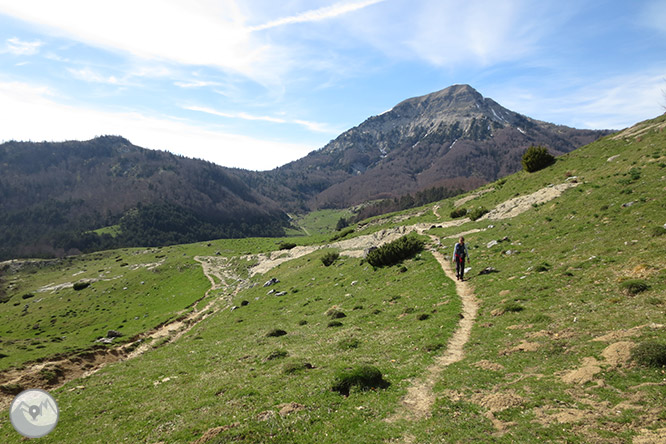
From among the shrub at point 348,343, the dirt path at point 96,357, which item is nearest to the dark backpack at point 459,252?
the shrub at point 348,343

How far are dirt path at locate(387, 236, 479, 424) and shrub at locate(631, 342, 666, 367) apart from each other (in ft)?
22.1

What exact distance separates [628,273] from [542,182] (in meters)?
36.0

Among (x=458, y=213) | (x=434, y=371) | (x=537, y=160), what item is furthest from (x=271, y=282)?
(x=537, y=160)

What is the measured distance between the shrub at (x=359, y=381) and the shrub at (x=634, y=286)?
45.3 ft

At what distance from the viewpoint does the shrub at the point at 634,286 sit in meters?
15.4

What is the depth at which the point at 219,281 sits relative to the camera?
72812 millimetres

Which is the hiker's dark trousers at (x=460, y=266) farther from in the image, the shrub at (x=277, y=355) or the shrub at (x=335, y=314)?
the shrub at (x=277, y=355)

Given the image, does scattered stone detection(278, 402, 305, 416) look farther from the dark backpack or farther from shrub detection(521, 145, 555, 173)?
shrub detection(521, 145, 555, 173)

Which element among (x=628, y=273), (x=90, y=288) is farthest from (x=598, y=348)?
(x=90, y=288)

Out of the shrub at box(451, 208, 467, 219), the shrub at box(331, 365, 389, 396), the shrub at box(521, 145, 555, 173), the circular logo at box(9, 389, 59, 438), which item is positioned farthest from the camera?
the shrub at box(521, 145, 555, 173)

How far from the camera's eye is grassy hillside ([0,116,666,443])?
32.9ft

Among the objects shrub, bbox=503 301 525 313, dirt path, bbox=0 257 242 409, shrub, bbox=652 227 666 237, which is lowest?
dirt path, bbox=0 257 242 409

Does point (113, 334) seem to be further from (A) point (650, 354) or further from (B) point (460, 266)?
(A) point (650, 354)

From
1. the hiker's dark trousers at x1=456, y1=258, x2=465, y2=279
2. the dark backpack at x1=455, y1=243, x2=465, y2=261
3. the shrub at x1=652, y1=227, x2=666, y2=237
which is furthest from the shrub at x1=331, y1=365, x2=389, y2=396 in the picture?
the shrub at x1=652, y1=227, x2=666, y2=237
